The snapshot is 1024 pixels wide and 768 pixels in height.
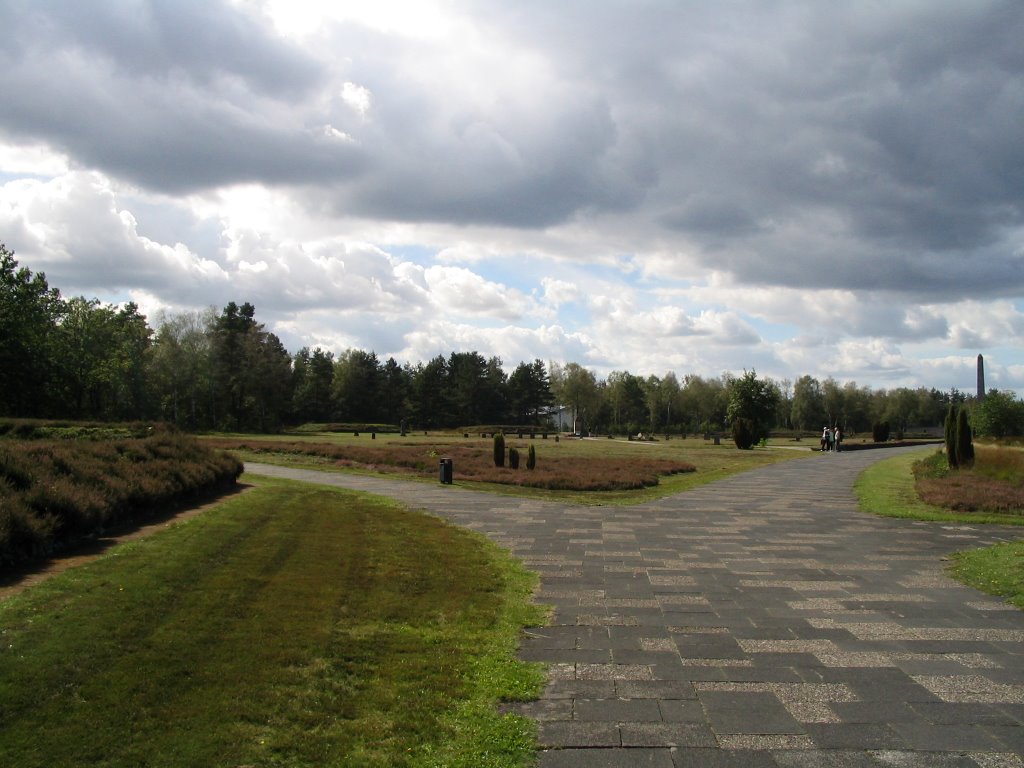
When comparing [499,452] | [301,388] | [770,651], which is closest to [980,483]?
[499,452]

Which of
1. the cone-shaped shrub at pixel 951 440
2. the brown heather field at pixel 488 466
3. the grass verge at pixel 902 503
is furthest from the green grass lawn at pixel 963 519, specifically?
the brown heather field at pixel 488 466

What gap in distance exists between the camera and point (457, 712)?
5340 millimetres

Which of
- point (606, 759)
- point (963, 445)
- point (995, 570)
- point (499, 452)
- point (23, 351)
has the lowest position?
point (606, 759)

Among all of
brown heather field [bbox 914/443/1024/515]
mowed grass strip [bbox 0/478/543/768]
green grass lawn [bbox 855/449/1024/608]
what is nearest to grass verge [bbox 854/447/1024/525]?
green grass lawn [bbox 855/449/1024/608]

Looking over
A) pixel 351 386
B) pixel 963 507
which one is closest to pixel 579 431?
pixel 351 386

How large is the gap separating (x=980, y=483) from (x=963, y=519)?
5624 millimetres

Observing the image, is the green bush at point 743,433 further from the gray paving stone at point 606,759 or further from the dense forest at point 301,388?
the gray paving stone at point 606,759

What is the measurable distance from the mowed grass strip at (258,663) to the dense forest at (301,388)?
4424 centimetres

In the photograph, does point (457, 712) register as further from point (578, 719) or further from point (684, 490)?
point (684, 490)

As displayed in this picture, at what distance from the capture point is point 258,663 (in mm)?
5793

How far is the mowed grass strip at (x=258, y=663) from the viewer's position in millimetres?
4523

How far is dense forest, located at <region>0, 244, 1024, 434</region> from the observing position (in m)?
49.7

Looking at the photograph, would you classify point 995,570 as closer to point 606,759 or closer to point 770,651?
point 770,651

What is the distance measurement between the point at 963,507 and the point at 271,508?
15.7 metres
